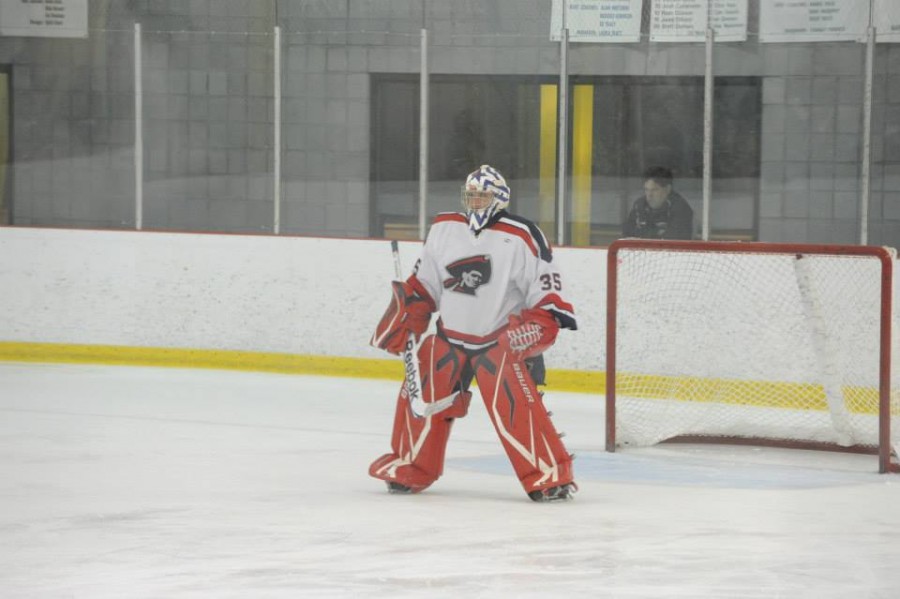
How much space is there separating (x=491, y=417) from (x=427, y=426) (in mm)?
233

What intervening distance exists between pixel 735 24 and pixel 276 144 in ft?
8.13

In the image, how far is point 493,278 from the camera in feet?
16.6

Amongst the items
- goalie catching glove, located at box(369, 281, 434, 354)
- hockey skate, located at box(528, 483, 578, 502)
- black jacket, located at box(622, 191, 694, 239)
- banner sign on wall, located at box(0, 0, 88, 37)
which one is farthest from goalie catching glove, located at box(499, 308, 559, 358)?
banner sign on wall, located at box(0, 0, 88, 37)

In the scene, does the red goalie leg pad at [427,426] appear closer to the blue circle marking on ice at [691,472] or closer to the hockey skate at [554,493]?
the hockey skate at [554,493]

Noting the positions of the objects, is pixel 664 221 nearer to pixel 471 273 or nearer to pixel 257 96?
pixel 257 96

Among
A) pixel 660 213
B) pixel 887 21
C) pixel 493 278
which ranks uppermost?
pixel 887 21

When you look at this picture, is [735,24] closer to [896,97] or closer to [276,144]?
[896,97]

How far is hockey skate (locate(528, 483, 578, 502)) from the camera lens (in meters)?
5.09

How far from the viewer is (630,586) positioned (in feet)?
13.1

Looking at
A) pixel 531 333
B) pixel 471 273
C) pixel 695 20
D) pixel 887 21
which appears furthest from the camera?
pixel 695 20

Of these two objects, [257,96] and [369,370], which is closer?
[369,370]

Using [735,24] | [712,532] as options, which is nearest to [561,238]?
[735,24]

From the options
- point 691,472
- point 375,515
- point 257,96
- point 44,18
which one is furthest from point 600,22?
point 375,515

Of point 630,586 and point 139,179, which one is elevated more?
point 139,179
